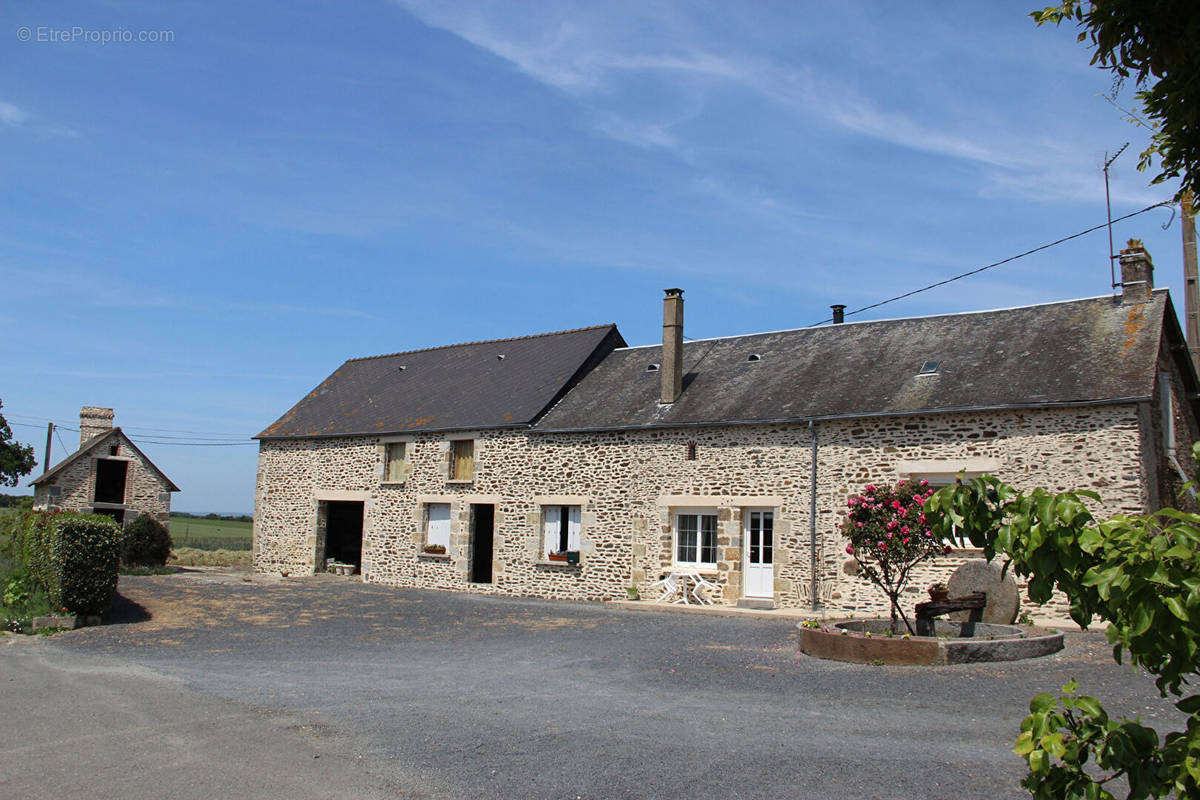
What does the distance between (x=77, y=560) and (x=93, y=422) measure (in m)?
14.8

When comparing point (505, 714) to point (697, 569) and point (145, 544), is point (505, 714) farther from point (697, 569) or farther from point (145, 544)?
point (145, 544)

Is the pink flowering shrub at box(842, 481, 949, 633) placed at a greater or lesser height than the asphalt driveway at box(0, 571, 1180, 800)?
greater

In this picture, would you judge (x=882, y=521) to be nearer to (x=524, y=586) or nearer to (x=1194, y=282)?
(x=524, y=586)

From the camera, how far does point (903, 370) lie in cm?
1592

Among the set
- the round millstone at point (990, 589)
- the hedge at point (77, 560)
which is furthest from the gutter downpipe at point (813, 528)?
the hedge at point (77, 560)

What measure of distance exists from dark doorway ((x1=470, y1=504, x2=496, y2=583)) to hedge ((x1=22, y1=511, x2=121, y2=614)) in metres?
8.92

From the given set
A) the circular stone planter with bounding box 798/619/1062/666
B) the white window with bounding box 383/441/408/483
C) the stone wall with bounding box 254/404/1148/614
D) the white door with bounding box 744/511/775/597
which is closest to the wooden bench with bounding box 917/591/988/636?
the circular stone planter with bounding box 798/619/1062/666

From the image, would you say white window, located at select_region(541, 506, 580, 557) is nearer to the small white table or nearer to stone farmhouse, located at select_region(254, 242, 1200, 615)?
stone farmhouse, located at select_region(254, 242, 1200, 615)

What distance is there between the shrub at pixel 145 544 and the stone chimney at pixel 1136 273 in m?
22.6

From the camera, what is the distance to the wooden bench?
10594mm

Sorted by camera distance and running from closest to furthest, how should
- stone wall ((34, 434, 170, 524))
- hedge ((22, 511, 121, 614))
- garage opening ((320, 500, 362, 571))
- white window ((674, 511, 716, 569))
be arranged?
hedge ((22, 511, 121, 614)) < white window ((674, 511, 716, 569)) < garage opening ((320, 500, 362, 571)) < stone wall ((34, 434, 170, 524))

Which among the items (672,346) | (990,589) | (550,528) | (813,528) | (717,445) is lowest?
(990,589)

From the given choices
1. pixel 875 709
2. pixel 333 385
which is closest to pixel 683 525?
pixel 875 709

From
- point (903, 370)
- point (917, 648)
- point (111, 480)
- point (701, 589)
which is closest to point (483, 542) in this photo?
point (701, 589)
